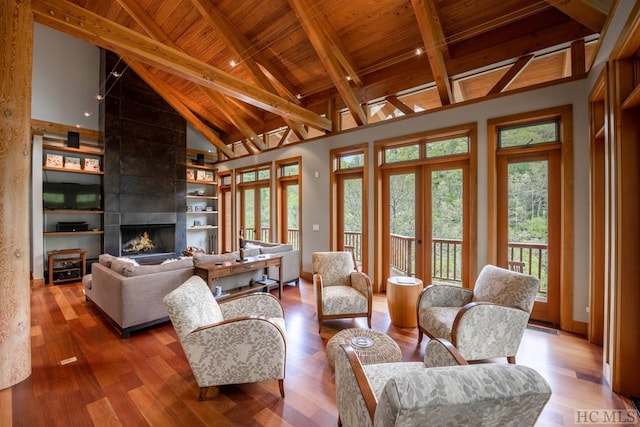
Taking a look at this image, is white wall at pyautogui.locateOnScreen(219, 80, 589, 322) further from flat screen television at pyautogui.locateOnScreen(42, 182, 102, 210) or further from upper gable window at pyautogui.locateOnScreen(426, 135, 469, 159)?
flat screen television at pyautogui.locateOnScreen(42, 182, 102, 210)

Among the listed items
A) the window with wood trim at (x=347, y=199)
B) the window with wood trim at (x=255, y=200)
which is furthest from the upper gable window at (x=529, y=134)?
the window with wood trim at (x=255, y=200)

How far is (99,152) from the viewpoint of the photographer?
19.0 ft

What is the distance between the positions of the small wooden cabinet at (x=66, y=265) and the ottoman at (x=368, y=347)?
569cm

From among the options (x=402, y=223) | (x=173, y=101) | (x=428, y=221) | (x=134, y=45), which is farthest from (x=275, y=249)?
(x=173, y=101)

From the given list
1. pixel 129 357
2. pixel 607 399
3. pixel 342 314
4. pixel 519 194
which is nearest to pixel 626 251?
pixel 607 399

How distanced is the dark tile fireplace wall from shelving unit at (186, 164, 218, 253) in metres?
0.63

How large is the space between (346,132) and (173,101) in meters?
4.58

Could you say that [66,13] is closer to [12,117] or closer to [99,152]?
[12,117]

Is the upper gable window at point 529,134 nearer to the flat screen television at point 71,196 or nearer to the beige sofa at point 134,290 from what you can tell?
the beige sofa at point 134,290

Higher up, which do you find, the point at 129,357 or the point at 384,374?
the point at 384,374

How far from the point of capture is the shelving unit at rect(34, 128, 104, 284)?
5.17 meters

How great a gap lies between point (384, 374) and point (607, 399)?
1825mm

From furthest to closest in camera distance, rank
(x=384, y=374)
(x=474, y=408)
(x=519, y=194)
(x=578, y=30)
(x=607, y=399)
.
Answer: (x=519, y=194) < (x=578, y=30) < (x=607, y=399) < (x=384, y=374) < (x=474, y=408)

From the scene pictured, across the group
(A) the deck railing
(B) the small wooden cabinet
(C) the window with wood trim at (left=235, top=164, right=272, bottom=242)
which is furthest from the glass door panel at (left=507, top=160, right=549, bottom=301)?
(B) the small wooden cabinet
